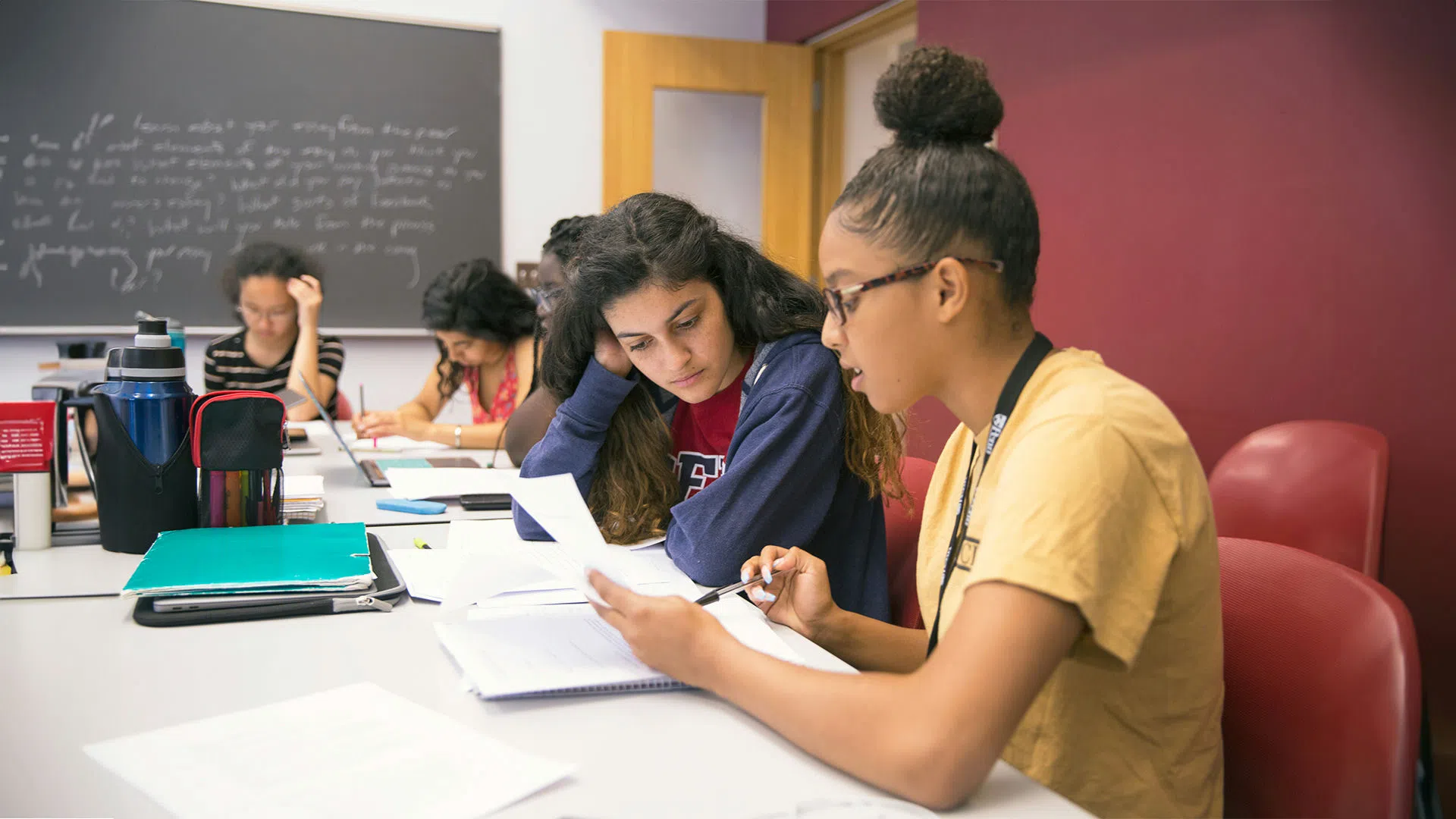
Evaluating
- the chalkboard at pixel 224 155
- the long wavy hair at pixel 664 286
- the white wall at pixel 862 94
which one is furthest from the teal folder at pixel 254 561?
the white wall at pixel 862 94

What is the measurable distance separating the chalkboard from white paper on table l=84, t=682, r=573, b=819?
11.8 feet

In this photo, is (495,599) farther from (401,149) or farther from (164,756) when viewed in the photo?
(401,149)

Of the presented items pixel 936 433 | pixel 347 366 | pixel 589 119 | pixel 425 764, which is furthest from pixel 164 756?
pixel 589 119

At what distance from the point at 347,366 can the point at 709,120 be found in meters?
1.88

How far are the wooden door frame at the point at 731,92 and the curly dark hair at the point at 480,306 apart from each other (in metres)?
1.27

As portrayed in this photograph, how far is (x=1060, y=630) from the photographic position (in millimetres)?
734

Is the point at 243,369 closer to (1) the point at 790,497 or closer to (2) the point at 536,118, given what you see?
(2) the point at 536,118

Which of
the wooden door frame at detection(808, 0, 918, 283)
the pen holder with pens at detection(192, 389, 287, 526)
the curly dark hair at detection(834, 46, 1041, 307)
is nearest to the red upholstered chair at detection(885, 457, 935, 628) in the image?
the curly dark hair at detection(834, 46, 1041, 307)

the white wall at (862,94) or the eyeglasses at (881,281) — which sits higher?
the white wall at (862,94)

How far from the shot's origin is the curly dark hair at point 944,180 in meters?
0.91

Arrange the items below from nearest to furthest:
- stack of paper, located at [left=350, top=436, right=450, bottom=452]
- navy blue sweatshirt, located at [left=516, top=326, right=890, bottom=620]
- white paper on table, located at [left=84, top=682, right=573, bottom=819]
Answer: white paper on table, located at [left=84, top=682, right=573, bottom=819], navy blue sweatshirt, located at [left=516, top=326, right=890, bottom=620], stack of paper, located at [left=350, top=436, right=450, bottom=452]

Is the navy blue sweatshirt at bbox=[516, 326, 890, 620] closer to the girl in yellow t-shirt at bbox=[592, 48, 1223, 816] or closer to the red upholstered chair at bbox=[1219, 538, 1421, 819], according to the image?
the girl in yellow t-shirt at bbox=[592, 48, 1223, 816]

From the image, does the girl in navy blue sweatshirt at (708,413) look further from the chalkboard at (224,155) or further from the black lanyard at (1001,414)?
the chalkboard at (224,155)

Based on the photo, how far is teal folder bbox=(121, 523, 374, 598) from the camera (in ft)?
3.80
